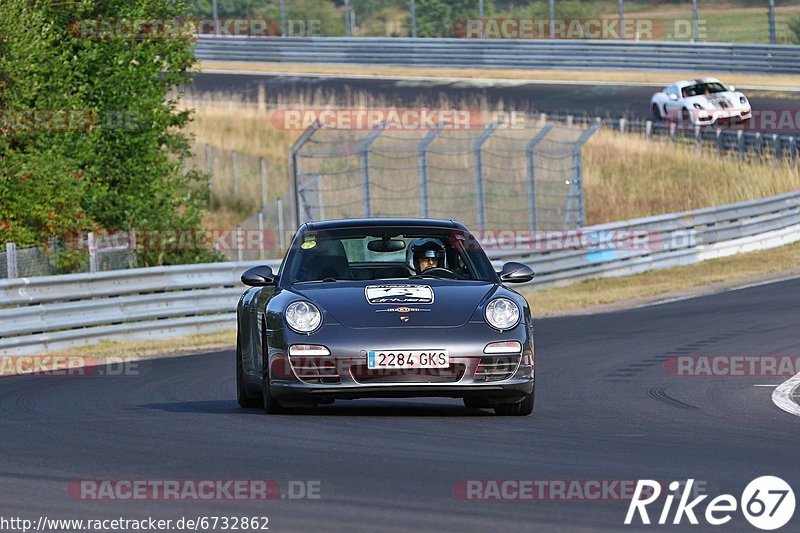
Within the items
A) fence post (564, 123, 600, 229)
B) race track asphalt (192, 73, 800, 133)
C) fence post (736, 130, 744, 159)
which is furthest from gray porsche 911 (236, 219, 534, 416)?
race track asphalt (192, 73, 800, 133)

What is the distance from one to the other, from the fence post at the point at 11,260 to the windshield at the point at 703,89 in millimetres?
25119

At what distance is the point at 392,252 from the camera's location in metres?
10.4

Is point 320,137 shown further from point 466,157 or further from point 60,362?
point 60,362

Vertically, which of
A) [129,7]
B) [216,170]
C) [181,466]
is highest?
[129,7]

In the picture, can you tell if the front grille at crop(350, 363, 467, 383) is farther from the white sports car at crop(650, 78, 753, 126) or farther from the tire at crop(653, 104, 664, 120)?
the tire at crop(653, 104, 664, 120)

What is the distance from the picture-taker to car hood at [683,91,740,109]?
39.2 metres

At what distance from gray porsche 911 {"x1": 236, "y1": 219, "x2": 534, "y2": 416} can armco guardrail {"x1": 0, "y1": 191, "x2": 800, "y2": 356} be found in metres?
8.35

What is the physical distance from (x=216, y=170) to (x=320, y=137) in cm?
436

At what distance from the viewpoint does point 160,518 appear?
6152 millimetres

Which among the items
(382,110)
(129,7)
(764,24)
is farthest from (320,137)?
(764,24)

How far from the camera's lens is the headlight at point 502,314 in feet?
31.4
